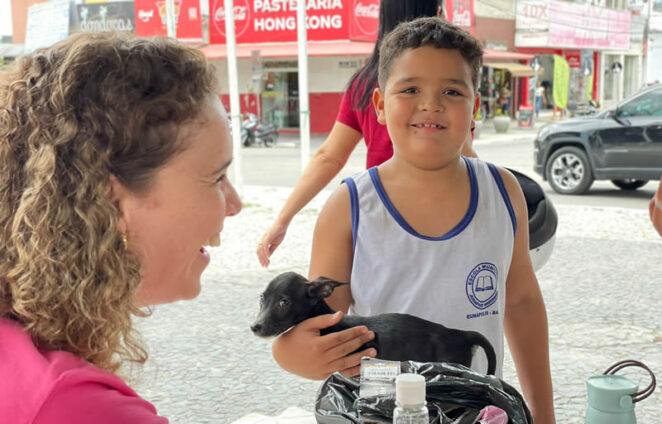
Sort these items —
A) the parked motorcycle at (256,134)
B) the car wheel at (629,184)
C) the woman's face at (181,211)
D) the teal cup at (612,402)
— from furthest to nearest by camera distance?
the parked motorcycle at (256,134), the car wheel at (629,184), the teal cup at (612,402), the woman's face at (181,211)

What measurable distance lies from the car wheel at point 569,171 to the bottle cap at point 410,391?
10.9 m

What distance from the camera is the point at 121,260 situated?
4.01 ft

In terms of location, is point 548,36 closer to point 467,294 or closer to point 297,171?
point 297,171

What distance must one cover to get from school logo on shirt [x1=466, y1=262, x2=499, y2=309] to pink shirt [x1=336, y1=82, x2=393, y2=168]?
32.5 inches

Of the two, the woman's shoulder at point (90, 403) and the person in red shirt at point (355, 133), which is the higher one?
the person in red shirt at point (355, 133)

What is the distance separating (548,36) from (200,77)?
114ft

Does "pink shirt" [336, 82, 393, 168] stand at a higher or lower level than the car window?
higher

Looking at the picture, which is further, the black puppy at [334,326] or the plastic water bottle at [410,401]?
the black puppy at [334,326]

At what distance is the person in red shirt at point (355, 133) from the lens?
276cm

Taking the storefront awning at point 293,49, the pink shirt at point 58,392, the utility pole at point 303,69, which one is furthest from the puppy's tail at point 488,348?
the storefront awning at point 293,49

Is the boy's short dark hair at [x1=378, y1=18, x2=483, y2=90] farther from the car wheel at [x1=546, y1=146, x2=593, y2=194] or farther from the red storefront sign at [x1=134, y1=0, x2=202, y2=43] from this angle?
the red storefront sign at [x1=134, y1=0, x2=202, y2=43]

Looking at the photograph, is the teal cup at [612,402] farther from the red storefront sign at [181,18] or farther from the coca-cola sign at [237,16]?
the red storefront sign at [181,18]

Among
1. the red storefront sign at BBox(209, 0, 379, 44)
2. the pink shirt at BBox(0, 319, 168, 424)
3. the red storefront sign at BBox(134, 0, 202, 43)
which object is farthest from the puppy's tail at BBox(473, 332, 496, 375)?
the red storefront sign at BBox(134, 0, 202, 43)

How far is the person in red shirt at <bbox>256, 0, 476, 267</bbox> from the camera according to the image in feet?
9.05
